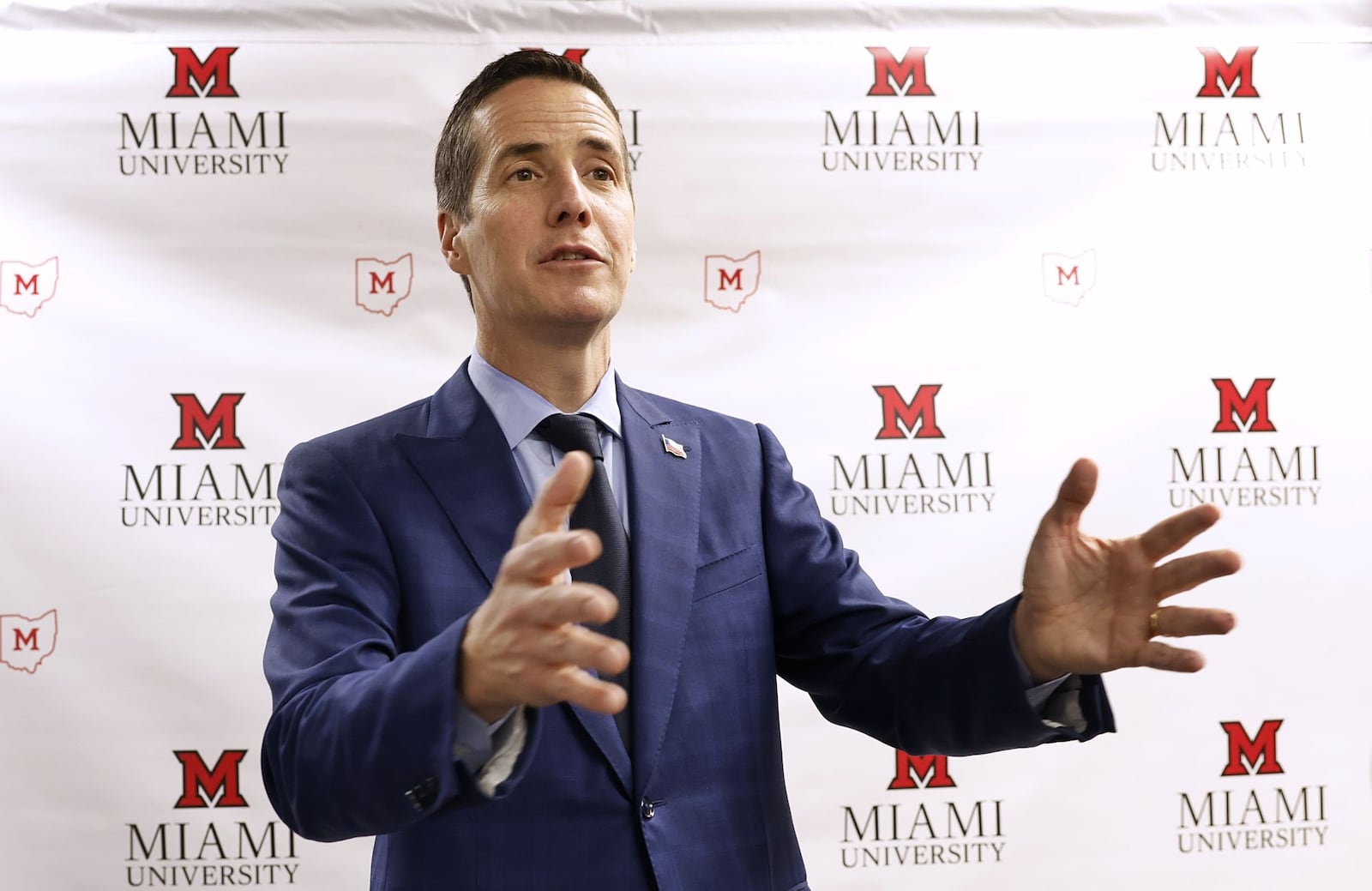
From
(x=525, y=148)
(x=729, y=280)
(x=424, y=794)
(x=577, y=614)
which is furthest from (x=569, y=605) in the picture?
(x=729, y=280)

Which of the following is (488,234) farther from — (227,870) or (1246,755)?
(1246,755)

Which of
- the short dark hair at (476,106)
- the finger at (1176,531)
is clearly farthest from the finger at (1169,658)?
the short dark hair at (476,106)

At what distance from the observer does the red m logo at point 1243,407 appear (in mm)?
3068

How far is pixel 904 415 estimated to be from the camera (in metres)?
3.03

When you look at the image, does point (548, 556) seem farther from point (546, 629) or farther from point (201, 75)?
point (201, 75)

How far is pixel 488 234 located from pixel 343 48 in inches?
61.1

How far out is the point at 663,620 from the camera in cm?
152

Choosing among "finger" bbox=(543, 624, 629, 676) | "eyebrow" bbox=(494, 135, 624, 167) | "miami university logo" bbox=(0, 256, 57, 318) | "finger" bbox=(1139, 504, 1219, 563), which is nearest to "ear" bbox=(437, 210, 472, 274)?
"eyebrow" bbox=(494, 135, 624, 167)

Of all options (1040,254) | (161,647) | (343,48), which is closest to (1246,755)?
(1040,254)

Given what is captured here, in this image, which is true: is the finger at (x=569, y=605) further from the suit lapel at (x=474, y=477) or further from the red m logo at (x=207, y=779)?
the red m logo at (x=207, y=779)

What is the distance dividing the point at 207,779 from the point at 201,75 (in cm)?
173

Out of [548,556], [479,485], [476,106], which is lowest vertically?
[548,556]

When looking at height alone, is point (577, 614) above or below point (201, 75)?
below

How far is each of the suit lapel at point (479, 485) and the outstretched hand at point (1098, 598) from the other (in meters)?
0.53
